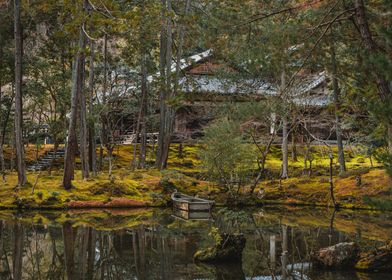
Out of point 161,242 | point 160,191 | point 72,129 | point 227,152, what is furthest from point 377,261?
point 72,129

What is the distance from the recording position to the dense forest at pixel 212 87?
1220 cm

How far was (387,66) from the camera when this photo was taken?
24.7 ft

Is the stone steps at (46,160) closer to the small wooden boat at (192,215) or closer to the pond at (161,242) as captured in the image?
the pond at (161,242)

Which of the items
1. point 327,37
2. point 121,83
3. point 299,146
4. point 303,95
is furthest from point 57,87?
point 327,37

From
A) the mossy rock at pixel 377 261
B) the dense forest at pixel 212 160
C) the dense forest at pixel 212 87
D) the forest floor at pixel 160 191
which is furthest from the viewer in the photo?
the forest floor at pixel 160 191

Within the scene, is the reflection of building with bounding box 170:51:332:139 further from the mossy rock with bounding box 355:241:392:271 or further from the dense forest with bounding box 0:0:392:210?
the mossy rock with bounding box 355:241:392:271

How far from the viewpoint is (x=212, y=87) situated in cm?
3866

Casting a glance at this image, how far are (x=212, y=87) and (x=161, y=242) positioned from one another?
84.5 feet

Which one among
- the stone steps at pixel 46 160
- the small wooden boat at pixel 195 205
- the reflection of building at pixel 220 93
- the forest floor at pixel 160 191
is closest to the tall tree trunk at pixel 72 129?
the forest floor at pixel 160 191

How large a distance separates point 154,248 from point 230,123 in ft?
40.8

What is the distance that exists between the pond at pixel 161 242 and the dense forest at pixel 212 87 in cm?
283

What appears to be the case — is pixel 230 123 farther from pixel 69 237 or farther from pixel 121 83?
pixel 121 83

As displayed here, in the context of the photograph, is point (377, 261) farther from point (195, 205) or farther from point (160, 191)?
point (160, 191)

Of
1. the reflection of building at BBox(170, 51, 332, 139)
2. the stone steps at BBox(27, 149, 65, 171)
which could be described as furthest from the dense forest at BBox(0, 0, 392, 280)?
the stone steps at BBox(27, 149, 65, 171)
